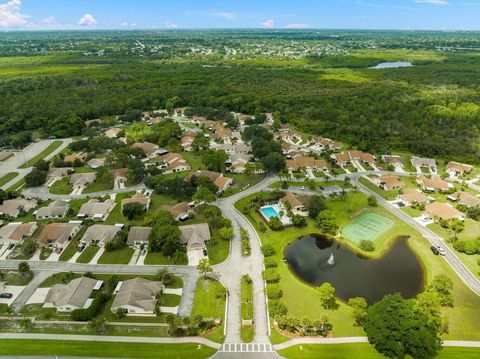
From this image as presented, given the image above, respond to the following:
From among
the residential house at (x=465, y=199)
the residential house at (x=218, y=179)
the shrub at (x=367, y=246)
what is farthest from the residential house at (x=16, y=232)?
the residential house at (x=465, y=199)

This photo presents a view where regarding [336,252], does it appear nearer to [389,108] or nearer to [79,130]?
[389,108]

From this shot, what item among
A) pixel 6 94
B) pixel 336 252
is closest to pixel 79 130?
pixel 6 94

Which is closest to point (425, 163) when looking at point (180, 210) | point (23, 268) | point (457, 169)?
point (457, 169)

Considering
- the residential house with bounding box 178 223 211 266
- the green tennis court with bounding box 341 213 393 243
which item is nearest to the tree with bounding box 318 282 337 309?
the green tennis court with bounding box 341 213 393 243

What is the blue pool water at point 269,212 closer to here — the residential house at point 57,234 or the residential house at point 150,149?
the residential house at point 57,234

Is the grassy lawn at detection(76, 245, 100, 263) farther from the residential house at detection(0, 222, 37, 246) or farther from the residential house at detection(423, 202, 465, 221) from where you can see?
the residential house at detection(423, 202, 465, 221)

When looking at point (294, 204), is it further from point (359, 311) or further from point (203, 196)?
point (359, 311)
